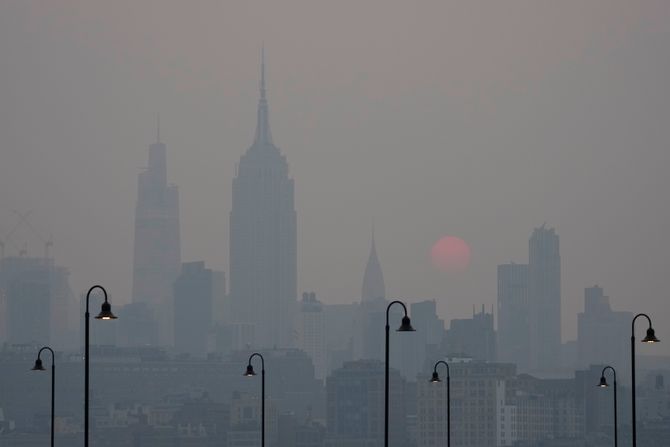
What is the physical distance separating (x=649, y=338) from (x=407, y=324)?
6615 millimetres

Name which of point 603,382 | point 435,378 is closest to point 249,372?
point 435,378

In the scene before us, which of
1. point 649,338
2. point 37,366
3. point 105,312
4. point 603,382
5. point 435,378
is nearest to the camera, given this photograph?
point 105,312

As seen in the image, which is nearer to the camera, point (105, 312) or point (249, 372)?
point (105, 312)

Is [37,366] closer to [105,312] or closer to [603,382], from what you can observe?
[105,312]

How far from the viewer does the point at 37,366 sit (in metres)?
39.9

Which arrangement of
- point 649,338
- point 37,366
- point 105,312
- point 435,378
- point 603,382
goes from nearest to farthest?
point 105,312 < point 649,338 < point 37,366 < point 435,378 < point 603,382

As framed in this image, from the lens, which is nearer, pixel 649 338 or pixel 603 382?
pixel 649 338

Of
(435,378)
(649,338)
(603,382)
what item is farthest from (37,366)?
(603,382)

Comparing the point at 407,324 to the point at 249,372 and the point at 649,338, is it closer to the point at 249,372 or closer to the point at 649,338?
the point at 649,338

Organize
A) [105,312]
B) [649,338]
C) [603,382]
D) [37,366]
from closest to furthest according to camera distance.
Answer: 1. [105,312]
2. [649,338]
3. [37,366]
4. [603,382]

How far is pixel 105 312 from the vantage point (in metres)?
32.8

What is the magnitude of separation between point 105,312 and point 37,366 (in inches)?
300

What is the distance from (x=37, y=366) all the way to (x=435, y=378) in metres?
10.3

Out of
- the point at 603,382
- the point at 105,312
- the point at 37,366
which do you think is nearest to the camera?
the point at 105,312
